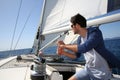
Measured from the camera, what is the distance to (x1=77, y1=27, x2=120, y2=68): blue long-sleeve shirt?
117 inches

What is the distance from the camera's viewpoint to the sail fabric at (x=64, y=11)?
14.6ft

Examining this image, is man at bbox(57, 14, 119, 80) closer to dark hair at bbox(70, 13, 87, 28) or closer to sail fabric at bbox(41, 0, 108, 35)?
dark hair at bbox(70, 13, 87, 28)

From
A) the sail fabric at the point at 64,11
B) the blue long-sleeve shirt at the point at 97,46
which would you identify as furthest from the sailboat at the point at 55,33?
the blue long-sleeve shirt at the point at 97,46

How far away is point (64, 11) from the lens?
5.30m

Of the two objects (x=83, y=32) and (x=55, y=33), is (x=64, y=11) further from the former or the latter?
(x=83, y=32)

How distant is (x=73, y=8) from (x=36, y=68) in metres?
2.09

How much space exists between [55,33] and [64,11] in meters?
0.53

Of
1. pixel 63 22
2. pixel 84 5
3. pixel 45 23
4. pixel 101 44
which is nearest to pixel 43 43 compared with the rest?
pixel 45 23

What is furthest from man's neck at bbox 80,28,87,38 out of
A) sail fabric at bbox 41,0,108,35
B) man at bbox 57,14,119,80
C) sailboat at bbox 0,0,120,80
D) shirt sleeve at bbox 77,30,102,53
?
sail fabric at bbox 41,0,108,35

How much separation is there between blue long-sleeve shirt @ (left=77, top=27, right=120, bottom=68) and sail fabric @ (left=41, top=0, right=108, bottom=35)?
125 centimetres

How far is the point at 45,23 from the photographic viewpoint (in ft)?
18.9

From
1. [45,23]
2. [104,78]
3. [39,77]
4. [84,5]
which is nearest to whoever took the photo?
[104,78]

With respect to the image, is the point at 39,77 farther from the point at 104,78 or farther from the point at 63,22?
the point at 63,22

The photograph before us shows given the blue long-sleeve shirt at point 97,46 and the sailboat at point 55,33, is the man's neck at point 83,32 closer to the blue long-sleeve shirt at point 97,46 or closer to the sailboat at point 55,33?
the blue long-sleeve shirt at point 97,46
